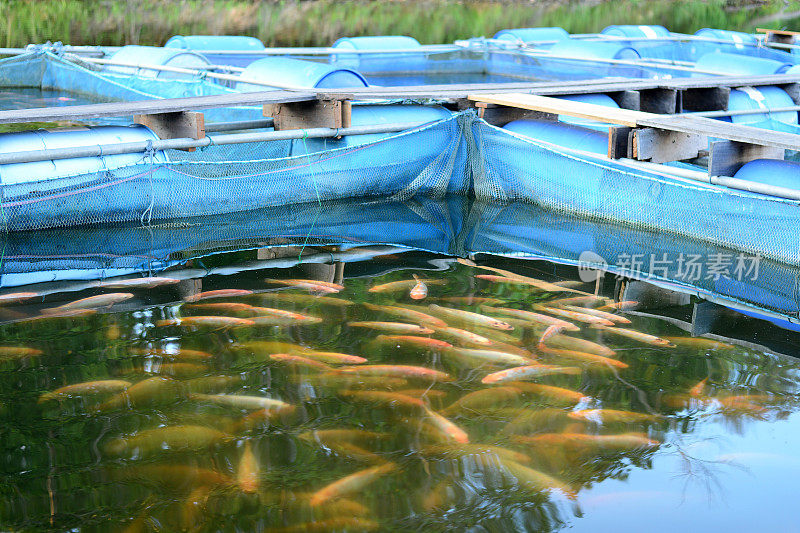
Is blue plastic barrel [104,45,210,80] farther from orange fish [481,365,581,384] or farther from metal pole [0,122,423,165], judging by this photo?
orange fish [481,365,581,384]

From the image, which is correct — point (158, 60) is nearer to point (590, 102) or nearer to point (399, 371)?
point (590, 102)

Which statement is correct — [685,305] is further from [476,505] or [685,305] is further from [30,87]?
[30,87]

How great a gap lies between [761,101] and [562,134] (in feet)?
9.28

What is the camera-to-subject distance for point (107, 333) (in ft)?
16.1

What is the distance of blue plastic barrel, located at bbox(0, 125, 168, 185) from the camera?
21.2 ft

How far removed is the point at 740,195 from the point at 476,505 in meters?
3.75

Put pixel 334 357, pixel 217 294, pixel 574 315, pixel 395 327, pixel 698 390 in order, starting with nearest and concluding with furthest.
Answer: pixel 698 390 < pixel 334 357 < pixel 395 327 < pixel 574 315 < pixel 217 294

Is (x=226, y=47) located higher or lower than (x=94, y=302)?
higher

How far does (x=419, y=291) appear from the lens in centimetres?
571

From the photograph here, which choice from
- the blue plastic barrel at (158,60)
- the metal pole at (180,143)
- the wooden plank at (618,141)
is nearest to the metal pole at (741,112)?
the wooden plank at (618,141)

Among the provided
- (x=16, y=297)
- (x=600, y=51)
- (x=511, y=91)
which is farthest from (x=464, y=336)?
(x=600, y=51)

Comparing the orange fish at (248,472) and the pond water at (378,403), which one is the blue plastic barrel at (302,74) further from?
the orange fish at (248,472)

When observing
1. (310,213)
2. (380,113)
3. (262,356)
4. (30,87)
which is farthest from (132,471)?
(30,87)

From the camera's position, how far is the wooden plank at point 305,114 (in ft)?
25.6
